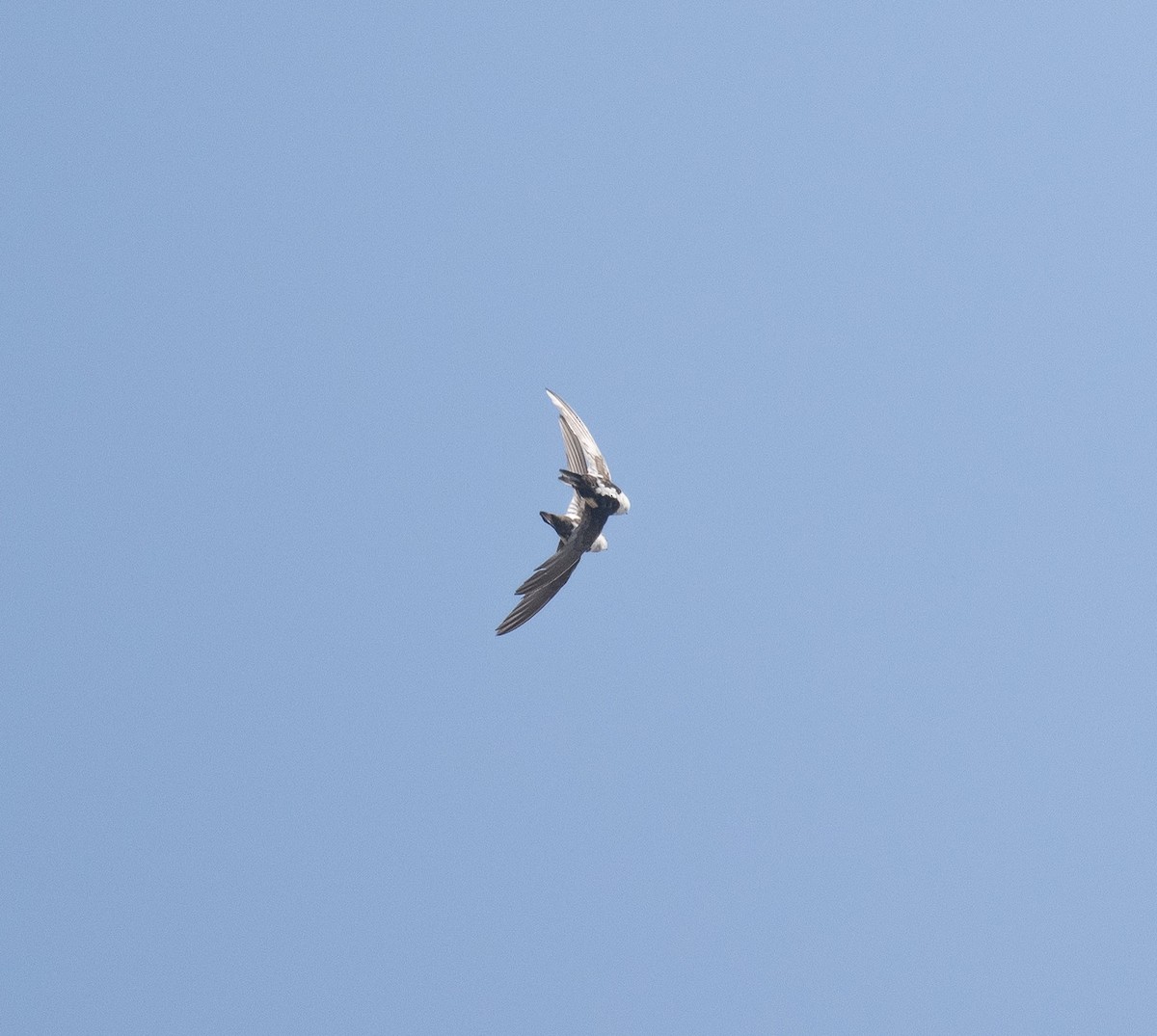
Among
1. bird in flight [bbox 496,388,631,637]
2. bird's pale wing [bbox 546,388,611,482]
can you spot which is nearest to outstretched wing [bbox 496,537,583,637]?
bird in flight [bbox 496,388,631,637]

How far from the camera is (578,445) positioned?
50.4 metres

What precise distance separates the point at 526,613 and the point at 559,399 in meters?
10.8

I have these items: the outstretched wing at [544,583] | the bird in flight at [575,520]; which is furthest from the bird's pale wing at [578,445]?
the outstretched wing at [544,583]

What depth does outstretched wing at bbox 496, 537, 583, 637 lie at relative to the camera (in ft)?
146

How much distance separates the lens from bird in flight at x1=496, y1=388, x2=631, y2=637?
4503cm

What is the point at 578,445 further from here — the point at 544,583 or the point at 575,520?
the point at 544,583

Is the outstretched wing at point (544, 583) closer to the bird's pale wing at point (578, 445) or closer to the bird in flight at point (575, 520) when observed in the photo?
the bird in flight at point (575, 520)

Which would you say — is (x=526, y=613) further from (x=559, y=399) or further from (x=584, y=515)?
(x=559, y=399)

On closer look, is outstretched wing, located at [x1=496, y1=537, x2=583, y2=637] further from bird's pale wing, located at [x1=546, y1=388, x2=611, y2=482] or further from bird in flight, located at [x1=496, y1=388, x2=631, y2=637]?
bird's pale wing, located at [x1=546, y1=388, x2=611, y2=482]

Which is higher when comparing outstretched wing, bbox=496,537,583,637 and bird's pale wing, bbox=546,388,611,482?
bird's pale wing, bbox=546,388,611,482

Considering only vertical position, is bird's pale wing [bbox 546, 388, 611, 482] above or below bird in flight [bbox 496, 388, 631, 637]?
above

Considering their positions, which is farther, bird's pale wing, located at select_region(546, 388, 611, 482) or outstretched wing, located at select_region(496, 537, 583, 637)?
bird's pale wing, located at select_region(546, 388, 611, 482)

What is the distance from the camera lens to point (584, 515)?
4756 centimetres

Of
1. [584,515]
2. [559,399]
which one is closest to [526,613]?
[584,515]
